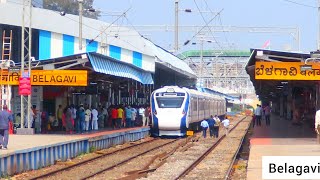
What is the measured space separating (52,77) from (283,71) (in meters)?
9.84

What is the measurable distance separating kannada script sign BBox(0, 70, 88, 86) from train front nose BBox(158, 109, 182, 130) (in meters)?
9.17

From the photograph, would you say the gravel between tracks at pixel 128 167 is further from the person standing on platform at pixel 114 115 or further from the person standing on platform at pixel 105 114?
the person standing on platform at pixel 105 114

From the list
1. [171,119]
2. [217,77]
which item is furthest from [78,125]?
[217,77]

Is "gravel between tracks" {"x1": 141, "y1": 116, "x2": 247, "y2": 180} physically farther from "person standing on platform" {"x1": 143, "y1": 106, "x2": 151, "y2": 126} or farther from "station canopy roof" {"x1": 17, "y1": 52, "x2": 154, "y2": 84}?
"person standing on platform" {"x1": 143, "y1": 106, "x2": 151, "y2": 126}

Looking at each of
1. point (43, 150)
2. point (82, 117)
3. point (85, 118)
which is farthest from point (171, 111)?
point (43, 150)

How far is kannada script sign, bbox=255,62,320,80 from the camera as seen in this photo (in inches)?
1161

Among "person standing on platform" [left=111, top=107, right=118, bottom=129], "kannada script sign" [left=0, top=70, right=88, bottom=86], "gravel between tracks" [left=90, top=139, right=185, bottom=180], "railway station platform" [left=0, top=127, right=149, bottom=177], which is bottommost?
"gravel between tracks" [left=90, top=139, right=185, bottom=180]

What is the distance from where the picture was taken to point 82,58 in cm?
3067

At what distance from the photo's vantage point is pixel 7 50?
137 ft

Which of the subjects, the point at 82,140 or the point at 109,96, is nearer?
the point at 82,140

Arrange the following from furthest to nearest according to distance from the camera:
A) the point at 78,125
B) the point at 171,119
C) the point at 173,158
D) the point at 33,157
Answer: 1. the point at 171,119
2. the point at 78,125
3. the point at 173,158
4. the point at 33,157

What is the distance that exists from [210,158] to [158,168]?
187 inches

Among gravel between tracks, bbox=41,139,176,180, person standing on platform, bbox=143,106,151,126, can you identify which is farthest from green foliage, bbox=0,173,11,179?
person standing on platform, bbox=143,106,151,126

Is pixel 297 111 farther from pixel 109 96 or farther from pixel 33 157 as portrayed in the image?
pixel 33 157
